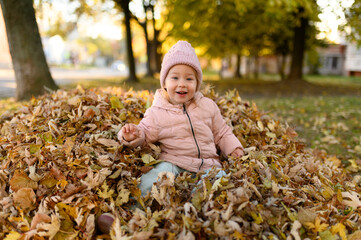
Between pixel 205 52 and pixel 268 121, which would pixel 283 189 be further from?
pixel 205 52

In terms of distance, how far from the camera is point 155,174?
246cm

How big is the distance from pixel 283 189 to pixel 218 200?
1.81 ft

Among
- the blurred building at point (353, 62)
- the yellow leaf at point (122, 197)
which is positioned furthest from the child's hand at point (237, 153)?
the blurred building at point (353, 62)

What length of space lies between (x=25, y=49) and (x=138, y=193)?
5994 millimetres

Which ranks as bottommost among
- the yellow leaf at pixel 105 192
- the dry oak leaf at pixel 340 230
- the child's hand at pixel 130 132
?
the dry oak leaf at pixel 340 230

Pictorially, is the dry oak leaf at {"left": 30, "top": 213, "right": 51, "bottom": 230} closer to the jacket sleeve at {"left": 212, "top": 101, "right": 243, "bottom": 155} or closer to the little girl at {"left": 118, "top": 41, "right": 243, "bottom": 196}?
the little girl at {"left": 118, "top": 41, "right": 243, "bottom": 196}

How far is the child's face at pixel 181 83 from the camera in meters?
2.55

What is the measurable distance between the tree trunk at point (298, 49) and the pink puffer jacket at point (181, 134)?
44.1 feet

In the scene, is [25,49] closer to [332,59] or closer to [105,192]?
[105,192]

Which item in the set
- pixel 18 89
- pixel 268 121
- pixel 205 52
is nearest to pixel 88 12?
pixel 205 52

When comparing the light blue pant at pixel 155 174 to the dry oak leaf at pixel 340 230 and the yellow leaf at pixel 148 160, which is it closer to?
the yellow leaf at pixel 148 160

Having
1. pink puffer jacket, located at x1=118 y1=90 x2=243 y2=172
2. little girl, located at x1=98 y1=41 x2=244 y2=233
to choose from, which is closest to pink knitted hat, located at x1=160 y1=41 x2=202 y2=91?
little girl, located at x1=98 y1=41 x2=244 y2=233

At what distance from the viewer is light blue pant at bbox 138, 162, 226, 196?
93.4 inches

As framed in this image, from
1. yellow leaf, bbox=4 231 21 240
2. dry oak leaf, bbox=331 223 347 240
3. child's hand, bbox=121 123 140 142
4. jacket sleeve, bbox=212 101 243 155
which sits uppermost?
child's hand, bbox=121 123 140 142
